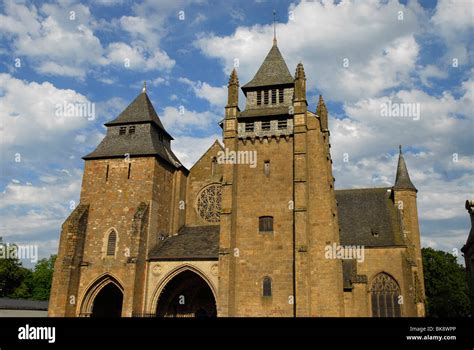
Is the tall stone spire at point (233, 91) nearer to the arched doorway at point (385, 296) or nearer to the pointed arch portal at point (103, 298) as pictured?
the pointed arch portal at point (103, 298)

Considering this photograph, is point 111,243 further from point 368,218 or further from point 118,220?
point 368,218

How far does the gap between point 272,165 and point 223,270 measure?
7089mm

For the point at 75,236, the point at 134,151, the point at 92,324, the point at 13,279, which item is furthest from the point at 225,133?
the point at 13,279

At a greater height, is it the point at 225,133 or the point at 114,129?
the point at 114,129

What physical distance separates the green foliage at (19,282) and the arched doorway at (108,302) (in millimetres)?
29303

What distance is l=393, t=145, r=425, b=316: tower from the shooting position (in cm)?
3236

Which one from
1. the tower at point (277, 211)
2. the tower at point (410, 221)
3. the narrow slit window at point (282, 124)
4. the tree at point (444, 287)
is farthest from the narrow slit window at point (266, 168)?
the tree at point (444, 287)

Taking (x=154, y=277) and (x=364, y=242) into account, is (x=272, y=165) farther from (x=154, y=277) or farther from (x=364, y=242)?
(x=364, y=242)

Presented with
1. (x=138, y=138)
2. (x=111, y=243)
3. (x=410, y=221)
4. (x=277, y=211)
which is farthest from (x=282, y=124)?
(x=410, y=221)

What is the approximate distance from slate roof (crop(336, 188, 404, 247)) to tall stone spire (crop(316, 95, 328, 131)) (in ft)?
34.2

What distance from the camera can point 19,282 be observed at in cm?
5559

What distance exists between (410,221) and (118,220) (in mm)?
23702

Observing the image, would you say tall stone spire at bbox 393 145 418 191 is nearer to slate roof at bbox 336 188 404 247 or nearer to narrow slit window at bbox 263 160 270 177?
slate roof at bbox 336 188 404 247

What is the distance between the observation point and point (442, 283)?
51.2m
